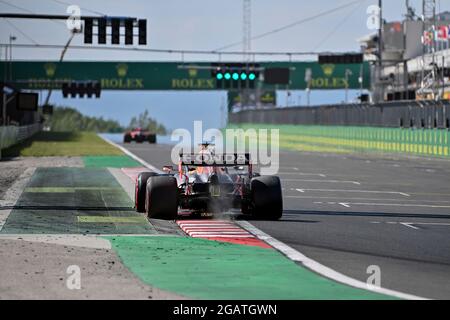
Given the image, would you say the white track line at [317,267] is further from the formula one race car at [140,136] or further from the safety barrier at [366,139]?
the formula one race car at [140,136]

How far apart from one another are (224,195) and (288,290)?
947cm

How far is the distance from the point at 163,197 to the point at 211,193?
2.97 ft

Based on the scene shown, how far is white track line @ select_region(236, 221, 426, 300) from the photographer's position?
1273 centimetres

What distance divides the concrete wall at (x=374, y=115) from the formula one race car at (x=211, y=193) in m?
Answer: 33.3

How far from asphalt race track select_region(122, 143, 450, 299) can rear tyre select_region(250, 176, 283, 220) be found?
0.98 feet

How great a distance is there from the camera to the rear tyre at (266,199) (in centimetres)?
2206

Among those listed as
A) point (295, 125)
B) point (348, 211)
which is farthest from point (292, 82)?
point (348, 211)

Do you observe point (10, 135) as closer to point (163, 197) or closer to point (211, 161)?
point (211, 161)

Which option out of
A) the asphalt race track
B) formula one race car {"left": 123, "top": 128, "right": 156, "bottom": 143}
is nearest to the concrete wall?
formula one race car {"left": 123, "top": 128, "right": 156, "bottom": 143}

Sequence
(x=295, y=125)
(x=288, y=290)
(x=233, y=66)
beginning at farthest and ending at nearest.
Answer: (x=295, y=125)
(x=233, y=66)
(x=288, y=290)

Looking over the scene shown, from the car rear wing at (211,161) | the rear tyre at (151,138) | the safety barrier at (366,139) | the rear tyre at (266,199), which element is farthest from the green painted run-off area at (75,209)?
the rear tyre at (151,138)

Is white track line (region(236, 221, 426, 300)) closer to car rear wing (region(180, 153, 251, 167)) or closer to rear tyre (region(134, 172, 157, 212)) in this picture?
car rear wing (region(180, 153, 251, 167))
